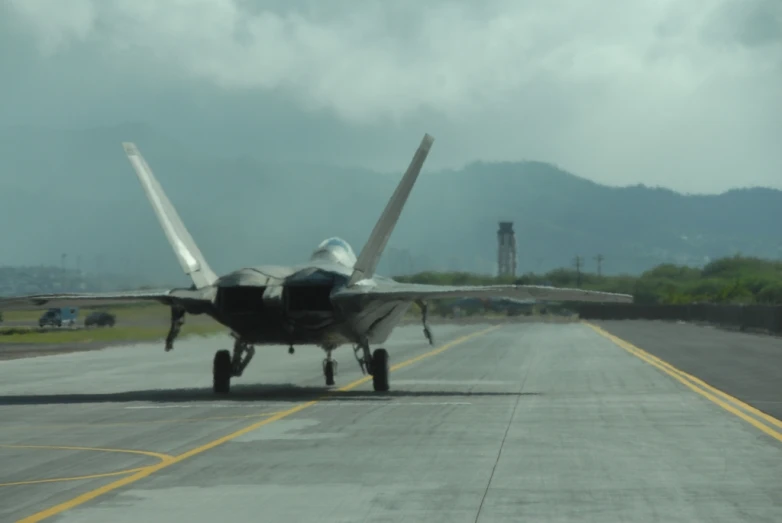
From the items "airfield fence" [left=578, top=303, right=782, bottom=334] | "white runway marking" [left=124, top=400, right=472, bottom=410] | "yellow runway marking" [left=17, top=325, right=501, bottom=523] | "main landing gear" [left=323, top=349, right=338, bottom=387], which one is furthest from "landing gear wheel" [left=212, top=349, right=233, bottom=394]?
"airfield fence" [left=578, top=303, right=782, bottom=334]

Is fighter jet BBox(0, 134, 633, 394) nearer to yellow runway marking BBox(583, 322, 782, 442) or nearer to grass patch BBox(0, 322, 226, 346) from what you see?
yellow runway marking BBox(583, 322, 782, 442)

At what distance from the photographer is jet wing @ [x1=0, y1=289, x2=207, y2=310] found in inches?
990

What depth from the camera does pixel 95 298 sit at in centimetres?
2552

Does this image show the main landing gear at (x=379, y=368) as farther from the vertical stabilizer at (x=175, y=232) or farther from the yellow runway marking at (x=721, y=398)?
the yellow runway marking at (x=721, y=398)

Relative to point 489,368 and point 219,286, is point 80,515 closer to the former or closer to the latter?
point 219,286

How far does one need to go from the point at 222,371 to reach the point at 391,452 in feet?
38.0

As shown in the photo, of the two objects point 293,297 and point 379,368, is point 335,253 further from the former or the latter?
point 293,297

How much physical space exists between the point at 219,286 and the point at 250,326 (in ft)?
3.27

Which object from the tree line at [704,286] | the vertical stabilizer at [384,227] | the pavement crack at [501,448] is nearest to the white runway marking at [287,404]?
the pavement crack at [501,448]

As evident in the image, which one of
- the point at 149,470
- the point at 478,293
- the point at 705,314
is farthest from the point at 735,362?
the point at 705,314

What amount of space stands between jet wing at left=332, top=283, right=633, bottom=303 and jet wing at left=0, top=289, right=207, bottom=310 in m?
3.05

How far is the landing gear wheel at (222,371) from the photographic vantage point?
27703 millimetres

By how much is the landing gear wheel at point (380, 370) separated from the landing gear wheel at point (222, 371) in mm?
3040

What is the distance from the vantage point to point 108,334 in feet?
251
